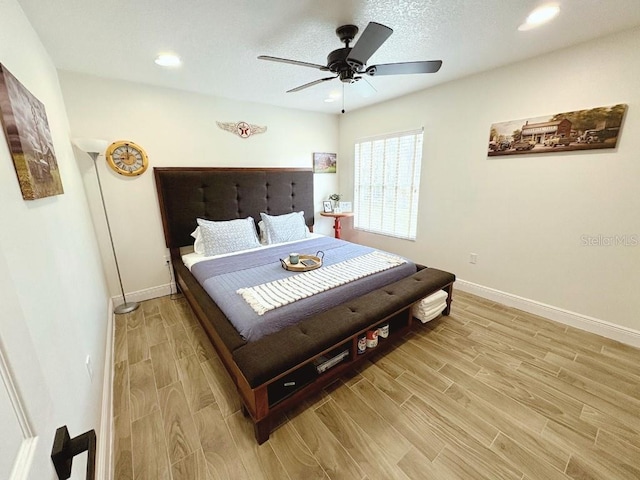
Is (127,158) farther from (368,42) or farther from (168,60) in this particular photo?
(368,42)

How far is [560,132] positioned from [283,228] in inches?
112

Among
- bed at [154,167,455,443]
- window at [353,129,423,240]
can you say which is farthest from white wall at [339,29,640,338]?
bed at [154,167,455,443]

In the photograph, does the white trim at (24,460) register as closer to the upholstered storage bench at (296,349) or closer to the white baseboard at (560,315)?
the upholstered storage bench at (296,349)

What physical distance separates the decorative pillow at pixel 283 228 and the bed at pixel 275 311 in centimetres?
25

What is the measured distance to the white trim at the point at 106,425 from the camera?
1.17 metres

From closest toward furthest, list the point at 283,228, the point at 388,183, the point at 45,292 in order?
the point at 45,292, the point at 283,228, the point at 388,183

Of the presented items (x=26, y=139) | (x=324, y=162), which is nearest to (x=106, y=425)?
(x=26, y=139)

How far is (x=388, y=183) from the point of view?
3697mm

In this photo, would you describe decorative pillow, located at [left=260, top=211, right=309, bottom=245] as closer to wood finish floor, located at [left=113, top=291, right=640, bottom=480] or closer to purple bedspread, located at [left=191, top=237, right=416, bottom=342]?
purple bedspread, located at [left=191, top=237, right=416, bottom=342]

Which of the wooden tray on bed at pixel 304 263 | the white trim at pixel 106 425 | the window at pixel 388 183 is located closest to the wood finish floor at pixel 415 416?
the white trim at pixel 106 425

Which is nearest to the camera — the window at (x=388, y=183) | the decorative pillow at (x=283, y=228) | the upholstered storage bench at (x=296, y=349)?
the upholstered storage bench at (x=296, y=349)

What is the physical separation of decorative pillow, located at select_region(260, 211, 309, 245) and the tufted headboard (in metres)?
0.27

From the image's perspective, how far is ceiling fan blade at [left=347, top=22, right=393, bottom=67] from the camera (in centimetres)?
135

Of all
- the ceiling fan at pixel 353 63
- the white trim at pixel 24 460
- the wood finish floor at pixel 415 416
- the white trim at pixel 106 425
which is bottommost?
the wood finish floor at pixel 415 416
